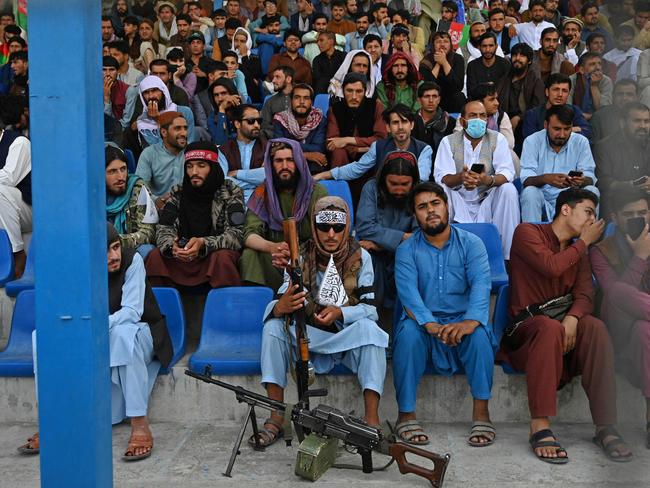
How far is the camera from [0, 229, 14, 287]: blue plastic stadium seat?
5418 mm

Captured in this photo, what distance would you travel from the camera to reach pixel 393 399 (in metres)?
4.66

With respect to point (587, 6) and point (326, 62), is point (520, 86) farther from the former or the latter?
point (587, 6)

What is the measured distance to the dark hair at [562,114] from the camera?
20.0ft

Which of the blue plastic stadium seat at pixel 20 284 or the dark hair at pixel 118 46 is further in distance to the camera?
the dark hair at pixel 118 46

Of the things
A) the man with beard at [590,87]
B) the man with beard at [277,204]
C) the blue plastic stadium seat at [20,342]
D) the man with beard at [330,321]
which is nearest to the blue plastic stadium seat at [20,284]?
the blue plastic stadium seat at [20,342]

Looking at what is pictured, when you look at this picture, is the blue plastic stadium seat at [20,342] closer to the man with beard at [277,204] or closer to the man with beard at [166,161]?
the man with beard at [277,204]

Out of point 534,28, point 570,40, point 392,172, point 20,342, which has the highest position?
point 534,28

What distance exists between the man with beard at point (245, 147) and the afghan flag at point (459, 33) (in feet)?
11.3

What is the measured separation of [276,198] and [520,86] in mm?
3106

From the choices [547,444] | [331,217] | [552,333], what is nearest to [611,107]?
[552,333]

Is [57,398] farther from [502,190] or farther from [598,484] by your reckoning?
[502,190]

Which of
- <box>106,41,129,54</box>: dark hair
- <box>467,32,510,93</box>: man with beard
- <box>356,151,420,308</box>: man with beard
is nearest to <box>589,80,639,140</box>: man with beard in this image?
<box>467,32,510,93</box>: man with beard

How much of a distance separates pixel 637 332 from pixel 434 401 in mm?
1009

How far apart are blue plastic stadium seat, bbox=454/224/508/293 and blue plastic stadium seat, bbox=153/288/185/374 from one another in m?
1.59
